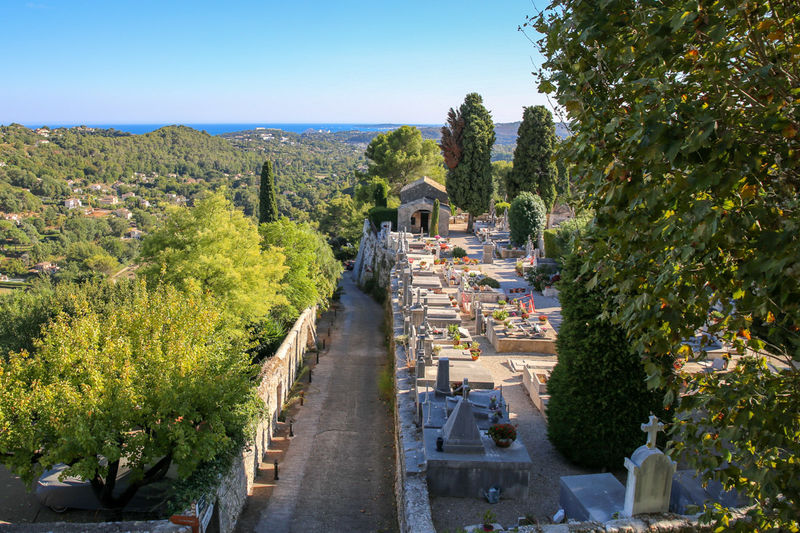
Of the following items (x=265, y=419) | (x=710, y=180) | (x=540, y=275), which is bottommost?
(x=265, y=419)

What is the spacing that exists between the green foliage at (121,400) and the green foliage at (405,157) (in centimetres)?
4182

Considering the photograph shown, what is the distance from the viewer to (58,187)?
101 metres

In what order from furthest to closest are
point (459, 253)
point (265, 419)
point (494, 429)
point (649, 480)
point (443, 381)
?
point (459, 253) < point (265, 419) < point (443, 381) < point (494, 429) < point (649, 480)

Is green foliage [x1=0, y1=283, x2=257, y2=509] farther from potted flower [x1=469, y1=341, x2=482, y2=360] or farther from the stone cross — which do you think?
the stone cross

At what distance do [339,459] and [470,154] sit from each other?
26885mm

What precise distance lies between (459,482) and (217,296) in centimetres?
1125

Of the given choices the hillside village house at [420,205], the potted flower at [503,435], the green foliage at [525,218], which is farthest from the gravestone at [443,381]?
the hillside village house at [420,205]

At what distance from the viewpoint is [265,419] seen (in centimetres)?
1407

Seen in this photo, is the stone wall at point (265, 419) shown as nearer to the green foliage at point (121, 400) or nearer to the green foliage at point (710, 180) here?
the green foliage at point (121, 400)

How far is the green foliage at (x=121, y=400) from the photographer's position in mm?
8727

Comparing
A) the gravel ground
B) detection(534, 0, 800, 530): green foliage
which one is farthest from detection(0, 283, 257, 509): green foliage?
detection(534, 0, 800, 530): green foliage

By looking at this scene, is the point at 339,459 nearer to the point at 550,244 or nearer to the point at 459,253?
the point at 459,253

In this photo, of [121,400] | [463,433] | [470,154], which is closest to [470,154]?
[470,154]

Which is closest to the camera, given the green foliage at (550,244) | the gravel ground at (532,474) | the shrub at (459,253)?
the gravel ground at (532,474)
